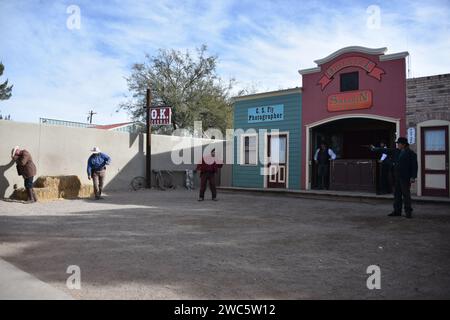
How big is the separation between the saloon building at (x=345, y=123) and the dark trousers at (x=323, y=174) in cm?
19

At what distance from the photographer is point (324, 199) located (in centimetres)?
1320

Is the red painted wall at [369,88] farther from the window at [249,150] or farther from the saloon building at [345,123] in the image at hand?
the window at [249,150]

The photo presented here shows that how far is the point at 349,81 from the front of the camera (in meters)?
14.0

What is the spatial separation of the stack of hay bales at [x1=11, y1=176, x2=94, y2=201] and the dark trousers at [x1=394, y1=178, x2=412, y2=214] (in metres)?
10.2

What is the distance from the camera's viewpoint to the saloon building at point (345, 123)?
40.1 ft

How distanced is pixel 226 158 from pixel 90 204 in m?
10.5

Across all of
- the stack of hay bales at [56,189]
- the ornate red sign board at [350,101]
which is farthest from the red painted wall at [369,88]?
the stack of hay bales at [56,189]

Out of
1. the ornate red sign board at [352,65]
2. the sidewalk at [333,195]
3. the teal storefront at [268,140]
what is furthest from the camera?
the teal storefront at [268,140]

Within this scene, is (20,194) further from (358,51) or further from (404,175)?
(358,51)

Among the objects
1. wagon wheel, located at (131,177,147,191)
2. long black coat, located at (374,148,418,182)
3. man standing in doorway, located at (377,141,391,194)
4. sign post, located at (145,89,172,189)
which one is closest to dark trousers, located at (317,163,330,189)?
man standing in doorway, located at (377,141,391,194)

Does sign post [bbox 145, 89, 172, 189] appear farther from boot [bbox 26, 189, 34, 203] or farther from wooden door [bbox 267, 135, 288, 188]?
boot [bbox 26, 189, 34, 203]

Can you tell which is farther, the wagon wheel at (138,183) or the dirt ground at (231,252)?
the wagon wheel at (138,183)

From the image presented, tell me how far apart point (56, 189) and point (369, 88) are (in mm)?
11192
